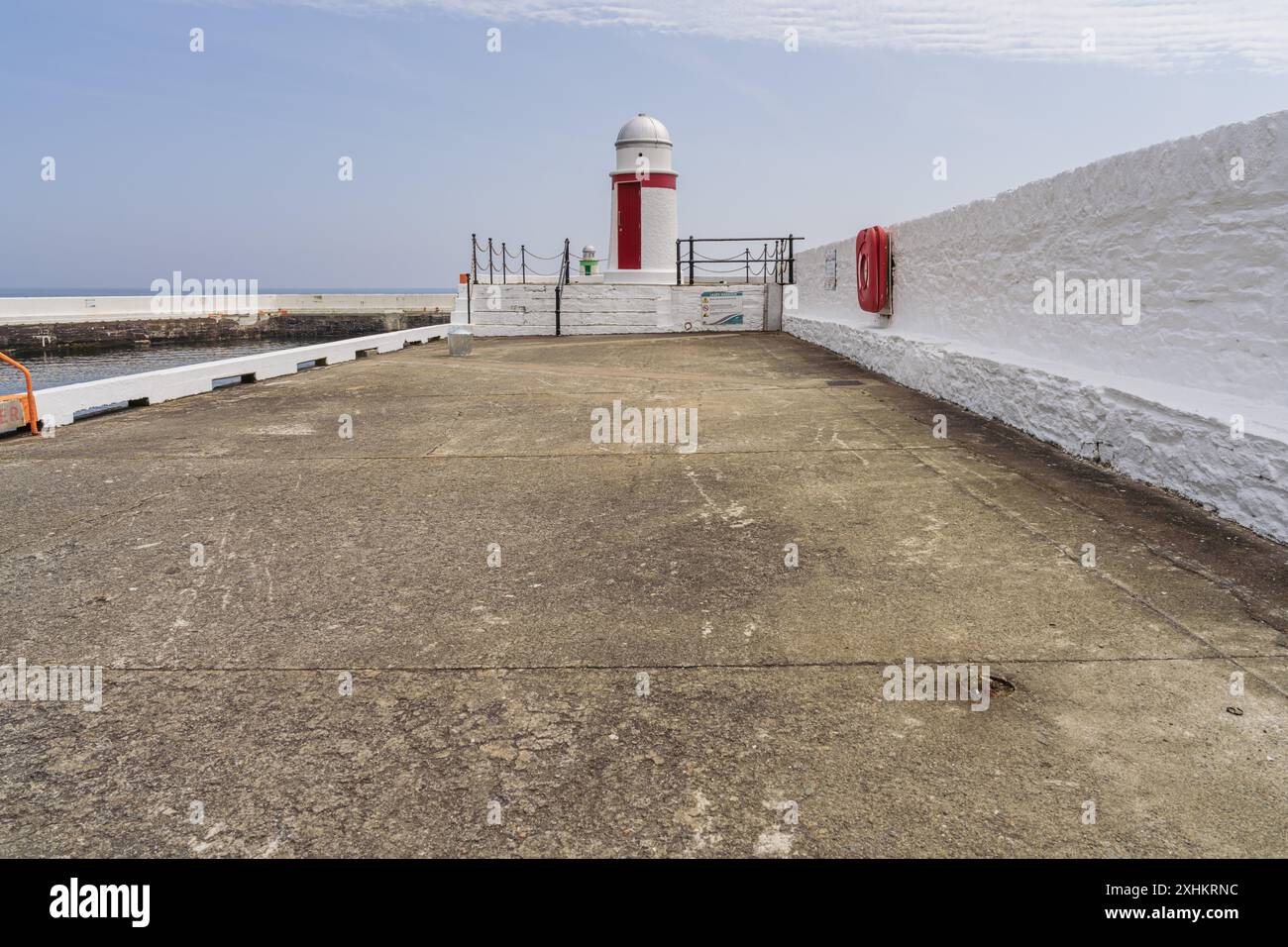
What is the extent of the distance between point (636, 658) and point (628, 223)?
2532 centimetres

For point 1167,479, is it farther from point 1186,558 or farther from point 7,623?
point 7,623

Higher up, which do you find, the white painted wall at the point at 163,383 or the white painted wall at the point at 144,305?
the white painted wall at the point at 144,305

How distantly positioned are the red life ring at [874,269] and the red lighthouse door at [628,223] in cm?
1388

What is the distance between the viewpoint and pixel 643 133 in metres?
27.2

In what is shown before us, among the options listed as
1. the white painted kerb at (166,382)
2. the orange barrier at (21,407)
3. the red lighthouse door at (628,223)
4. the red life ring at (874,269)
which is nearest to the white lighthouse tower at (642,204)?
the red lighthouse door at (628,223)

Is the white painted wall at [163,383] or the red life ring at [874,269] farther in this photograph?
the red life ring at [874,269]

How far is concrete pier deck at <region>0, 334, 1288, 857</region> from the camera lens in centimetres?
244

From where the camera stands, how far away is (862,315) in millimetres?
15406

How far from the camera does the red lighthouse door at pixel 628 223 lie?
89.0ft

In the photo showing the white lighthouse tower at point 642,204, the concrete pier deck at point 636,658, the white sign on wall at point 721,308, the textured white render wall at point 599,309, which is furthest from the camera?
the white lighthouse tower at point 642,204

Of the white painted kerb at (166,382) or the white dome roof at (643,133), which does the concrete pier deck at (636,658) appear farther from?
the white dome roof at (643,133)

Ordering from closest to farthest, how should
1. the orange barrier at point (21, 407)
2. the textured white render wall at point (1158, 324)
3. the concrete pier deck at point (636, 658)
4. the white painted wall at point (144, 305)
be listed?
1. the concrete pier deck at point (636, 658)
2. the textured white render wall at point (1158, 324)
3. the orange barrier at point (21, 407)
4. the white painted wall at point (144, 305)

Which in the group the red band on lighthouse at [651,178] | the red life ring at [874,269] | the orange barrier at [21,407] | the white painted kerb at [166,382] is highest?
the red band on lighthouse at [651,178]

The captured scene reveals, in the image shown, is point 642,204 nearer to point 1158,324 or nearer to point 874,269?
point 874,269
